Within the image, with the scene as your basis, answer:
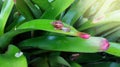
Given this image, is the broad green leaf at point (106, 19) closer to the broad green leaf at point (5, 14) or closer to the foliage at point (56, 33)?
the foliage at point (56, 33)

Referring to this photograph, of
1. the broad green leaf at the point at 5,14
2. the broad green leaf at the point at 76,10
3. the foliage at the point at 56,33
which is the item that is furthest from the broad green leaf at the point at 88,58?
the broad green leaf at the point at 5,14

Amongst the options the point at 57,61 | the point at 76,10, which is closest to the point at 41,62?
the point at 57,61

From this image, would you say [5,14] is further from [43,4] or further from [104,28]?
[104,28]

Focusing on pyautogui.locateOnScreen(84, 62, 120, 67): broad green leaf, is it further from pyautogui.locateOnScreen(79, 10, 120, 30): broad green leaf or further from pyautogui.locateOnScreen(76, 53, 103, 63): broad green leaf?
pyautogui.locateOnScreen(79, 10, 120, 30): broad green leaf

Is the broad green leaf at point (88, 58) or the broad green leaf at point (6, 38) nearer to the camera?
the broad green leaf at point (6, 38)

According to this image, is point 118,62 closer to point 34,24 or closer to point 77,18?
point 77,18

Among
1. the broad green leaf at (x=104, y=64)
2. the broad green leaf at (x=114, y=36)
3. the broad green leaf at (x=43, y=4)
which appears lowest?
the broad green leaf at (x=104, y=64)

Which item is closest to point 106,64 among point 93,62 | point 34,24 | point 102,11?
point 93,62
